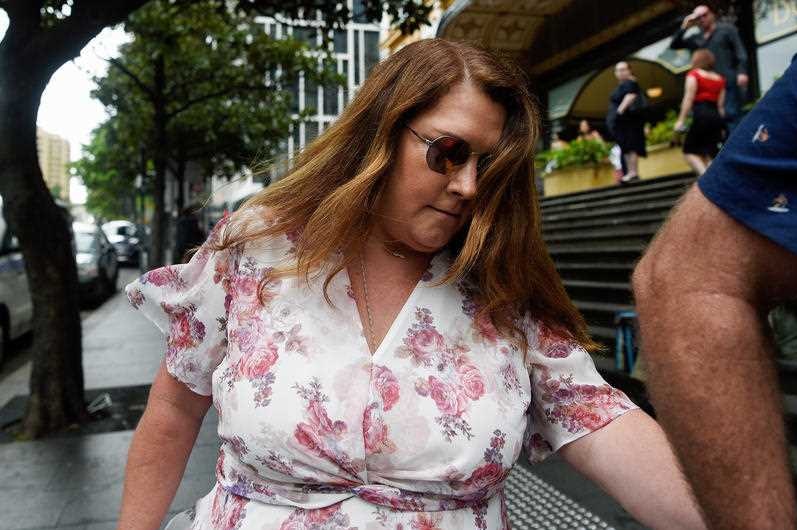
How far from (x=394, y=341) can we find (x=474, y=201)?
0.37 meters

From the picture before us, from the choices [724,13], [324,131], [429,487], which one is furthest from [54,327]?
[724,13]

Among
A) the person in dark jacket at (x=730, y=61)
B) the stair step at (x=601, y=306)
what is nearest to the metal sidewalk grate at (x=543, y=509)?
the stair step at (x=601, y=306)

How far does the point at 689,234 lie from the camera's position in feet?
2.47

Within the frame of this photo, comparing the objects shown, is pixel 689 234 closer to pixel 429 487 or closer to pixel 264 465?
pixel 429 487

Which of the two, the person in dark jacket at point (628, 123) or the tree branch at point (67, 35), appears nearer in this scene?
the tree branch at point (67, 35)

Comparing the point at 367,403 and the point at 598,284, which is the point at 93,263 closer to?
the point at 598,284

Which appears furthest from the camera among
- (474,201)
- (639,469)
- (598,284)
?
(598,284)

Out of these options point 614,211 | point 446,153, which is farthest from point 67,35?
point 614,211

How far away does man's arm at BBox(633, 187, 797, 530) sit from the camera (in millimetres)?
697

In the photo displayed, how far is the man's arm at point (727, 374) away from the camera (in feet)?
2.29

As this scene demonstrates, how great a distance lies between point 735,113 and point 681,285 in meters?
8.58

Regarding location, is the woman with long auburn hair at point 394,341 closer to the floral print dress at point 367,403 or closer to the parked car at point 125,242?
the floral print dress at point 367,403

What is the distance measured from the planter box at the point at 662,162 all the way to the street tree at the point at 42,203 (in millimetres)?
8231

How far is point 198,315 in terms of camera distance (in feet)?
5.54
